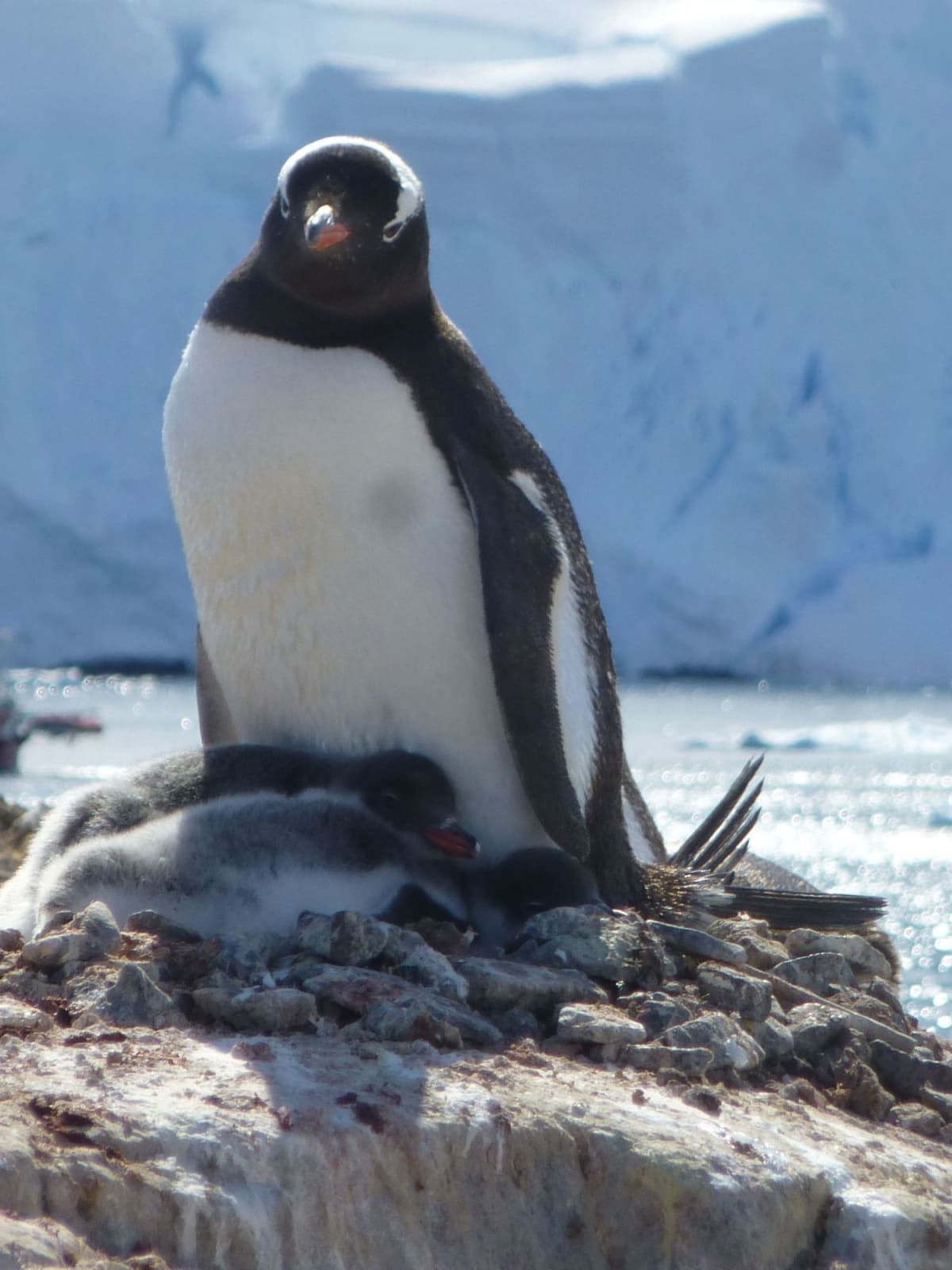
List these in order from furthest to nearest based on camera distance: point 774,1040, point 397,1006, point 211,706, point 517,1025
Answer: point 211,706 < point 774,1040 < point 517,1025 < point 397,1006

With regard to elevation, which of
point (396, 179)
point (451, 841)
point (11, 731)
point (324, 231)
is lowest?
point (11, 731)

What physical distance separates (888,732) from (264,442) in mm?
19526

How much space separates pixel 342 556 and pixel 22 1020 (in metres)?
0.96

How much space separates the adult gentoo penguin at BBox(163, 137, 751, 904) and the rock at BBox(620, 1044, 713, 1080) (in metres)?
0.57

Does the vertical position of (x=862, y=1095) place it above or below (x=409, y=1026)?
below

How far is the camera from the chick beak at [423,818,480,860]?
2.52 metres

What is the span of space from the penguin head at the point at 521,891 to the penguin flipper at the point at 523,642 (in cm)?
8

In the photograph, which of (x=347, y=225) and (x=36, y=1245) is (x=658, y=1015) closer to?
(x=36, y=1245)

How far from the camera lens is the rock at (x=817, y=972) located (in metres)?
2.72

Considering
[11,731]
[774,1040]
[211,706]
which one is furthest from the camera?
[11,731]

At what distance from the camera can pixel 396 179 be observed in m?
2.74

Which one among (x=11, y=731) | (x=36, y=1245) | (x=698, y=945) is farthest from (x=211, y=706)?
(x=11, y=731)

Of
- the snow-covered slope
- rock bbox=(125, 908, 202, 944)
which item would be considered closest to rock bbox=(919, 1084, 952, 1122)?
rock bbox=(125, 908, 202, 944)

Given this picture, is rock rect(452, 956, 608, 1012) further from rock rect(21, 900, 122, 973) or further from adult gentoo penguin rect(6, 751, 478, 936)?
rock rect(21, 900, 122, 973)
